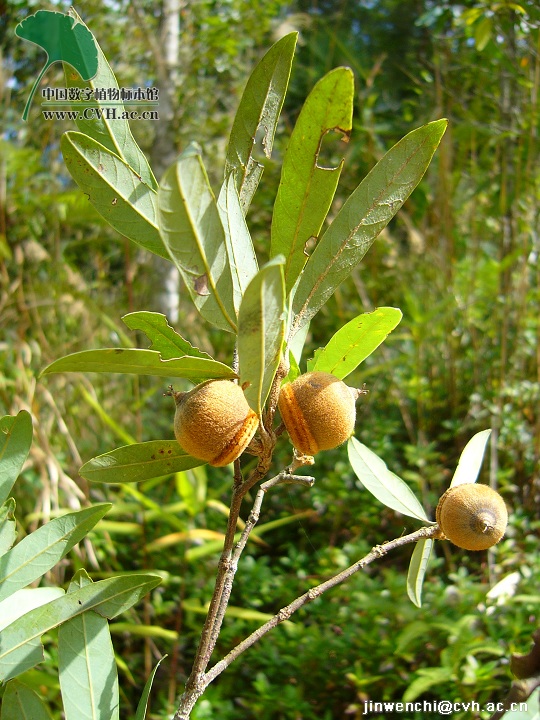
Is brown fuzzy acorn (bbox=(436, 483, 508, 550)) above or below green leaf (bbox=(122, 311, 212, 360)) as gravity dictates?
below

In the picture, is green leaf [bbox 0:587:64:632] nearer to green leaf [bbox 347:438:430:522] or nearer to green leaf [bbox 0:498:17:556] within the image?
green leaf [bbox 0:498:17:556]

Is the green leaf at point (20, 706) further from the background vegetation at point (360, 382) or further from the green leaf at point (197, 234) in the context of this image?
the background vegetation at point (360, 382)

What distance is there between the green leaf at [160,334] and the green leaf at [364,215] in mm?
88

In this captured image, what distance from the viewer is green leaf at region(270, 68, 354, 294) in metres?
0.42

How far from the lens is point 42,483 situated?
→ 1.64 meters

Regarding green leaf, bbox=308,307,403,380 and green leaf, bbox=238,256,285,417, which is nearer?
green leaf, bbox=238,256,285,417

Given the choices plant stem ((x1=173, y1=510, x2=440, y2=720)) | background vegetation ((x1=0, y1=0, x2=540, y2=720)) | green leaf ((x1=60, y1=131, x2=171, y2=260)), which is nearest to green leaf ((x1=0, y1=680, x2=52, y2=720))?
plant stem ((x1=173, y1=510, x2=440, y2=720))

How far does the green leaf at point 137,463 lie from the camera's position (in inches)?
18.3

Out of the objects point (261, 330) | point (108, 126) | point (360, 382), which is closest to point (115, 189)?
point (108, 126)

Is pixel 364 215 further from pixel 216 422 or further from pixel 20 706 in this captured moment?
pixel 20 706

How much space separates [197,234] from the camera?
0.37 metres

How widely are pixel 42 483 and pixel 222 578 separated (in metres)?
1.33

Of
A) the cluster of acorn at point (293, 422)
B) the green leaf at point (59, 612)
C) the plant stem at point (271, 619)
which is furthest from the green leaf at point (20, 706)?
the cluster of acorn at point (293, 422)

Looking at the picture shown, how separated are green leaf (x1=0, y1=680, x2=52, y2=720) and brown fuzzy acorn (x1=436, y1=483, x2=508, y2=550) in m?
A: 0.34
